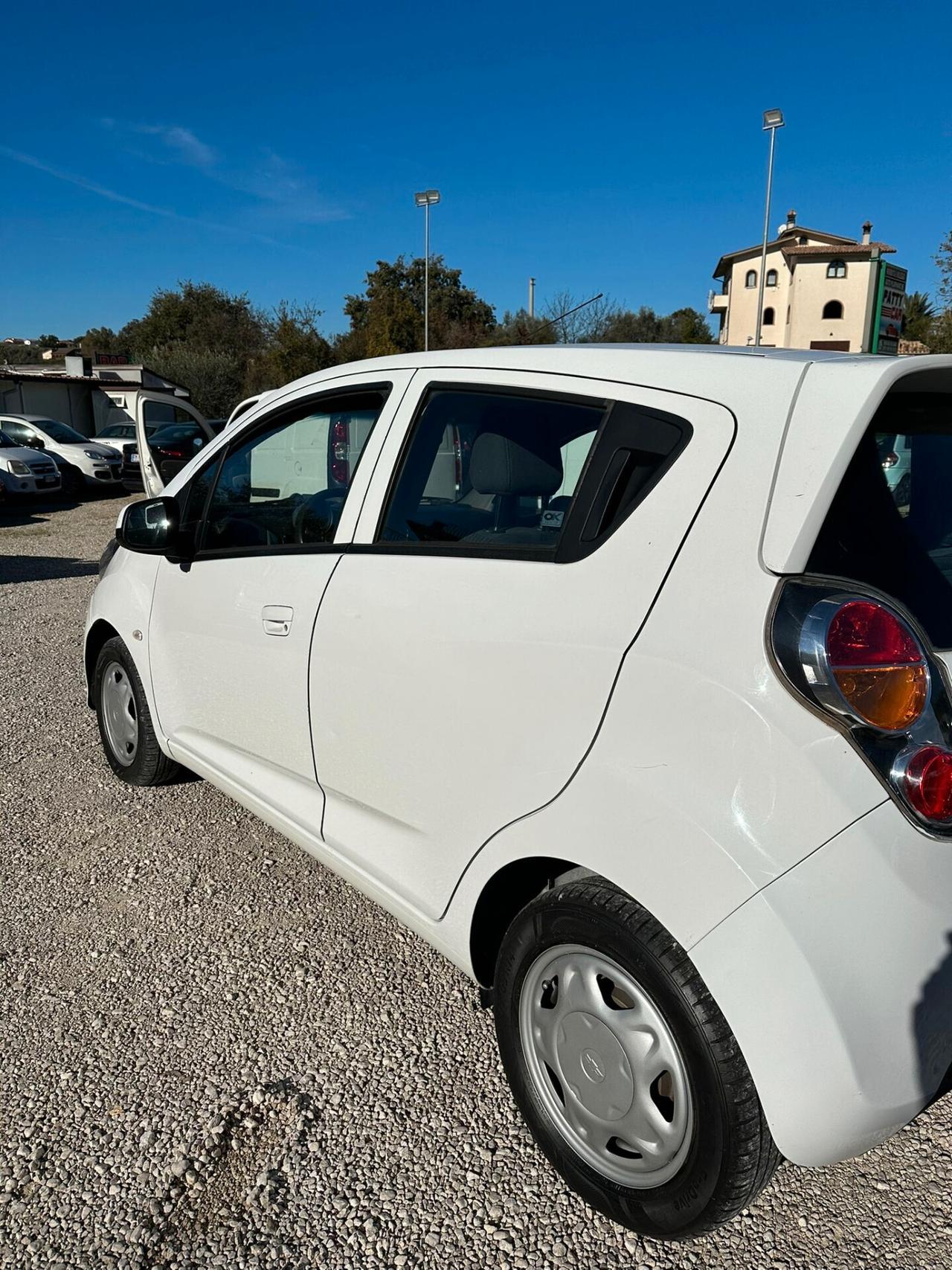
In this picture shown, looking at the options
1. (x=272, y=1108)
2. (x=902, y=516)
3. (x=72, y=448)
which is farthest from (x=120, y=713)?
(x=72, y=448)

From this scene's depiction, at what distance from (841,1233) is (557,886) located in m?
0.96

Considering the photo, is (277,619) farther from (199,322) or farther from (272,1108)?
(199,322)

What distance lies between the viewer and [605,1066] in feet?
6.08

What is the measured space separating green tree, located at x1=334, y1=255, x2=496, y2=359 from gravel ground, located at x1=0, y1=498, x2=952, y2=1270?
27.0m

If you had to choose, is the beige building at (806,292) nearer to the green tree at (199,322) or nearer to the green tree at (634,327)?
the green tree at (634,327)

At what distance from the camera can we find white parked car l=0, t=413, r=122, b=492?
67.2 ft

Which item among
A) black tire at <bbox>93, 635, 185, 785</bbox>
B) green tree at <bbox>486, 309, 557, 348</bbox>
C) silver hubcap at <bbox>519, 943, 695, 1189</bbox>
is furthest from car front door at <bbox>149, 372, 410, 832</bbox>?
green tree at <bbox>486, 309, 557, 348</bbox>

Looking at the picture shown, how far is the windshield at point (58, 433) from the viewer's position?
68.8 feet

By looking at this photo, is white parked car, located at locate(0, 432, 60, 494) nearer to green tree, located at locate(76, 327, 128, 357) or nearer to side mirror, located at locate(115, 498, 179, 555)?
side mirror, located at locate(115, 498, 179, 555)

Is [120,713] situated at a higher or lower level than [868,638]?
lower

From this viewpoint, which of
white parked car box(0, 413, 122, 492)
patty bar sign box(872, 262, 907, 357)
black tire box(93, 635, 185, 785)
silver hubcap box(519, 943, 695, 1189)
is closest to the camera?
silver hubcap box(519, 943, 695, 1189)

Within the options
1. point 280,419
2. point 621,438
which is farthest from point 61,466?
point 621,438

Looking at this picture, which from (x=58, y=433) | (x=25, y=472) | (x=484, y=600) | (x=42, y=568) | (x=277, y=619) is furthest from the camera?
(x=58, y=433)

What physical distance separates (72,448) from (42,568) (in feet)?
36.7
